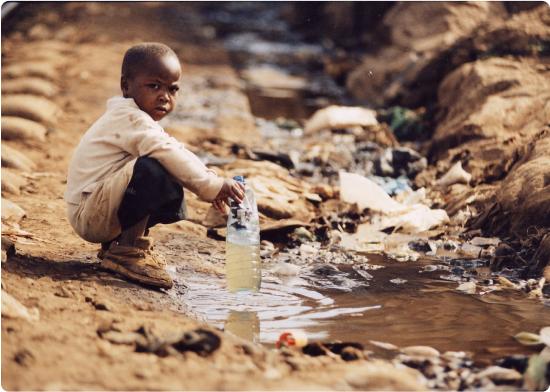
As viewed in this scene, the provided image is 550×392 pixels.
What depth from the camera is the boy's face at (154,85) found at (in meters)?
3.48

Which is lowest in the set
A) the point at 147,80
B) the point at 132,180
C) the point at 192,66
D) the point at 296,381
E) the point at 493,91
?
the point at 296,381

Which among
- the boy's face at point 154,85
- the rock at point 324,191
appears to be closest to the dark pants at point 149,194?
the boy's face at point 154,85

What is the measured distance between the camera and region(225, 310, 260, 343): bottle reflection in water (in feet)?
10.4

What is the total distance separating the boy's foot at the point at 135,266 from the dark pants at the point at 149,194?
5.7 inches

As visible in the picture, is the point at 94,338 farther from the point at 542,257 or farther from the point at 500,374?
the point at 542,257

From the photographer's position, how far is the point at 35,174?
18.2 feet

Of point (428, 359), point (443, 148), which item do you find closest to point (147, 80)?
point (428, 359)

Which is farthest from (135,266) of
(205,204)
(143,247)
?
(205,204)

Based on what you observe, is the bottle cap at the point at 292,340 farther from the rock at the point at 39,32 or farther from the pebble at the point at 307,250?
the rock at the point at 39,32

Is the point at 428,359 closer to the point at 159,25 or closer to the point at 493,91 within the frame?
the point at 493,91

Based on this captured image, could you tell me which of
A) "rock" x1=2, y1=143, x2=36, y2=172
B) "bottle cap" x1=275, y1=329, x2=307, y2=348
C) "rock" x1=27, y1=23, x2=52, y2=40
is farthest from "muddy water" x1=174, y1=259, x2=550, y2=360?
"rock" x1=27, y1=23, x2=52, y2=40

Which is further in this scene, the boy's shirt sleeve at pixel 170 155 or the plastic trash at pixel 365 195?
the plastic trash at pixel 365 195

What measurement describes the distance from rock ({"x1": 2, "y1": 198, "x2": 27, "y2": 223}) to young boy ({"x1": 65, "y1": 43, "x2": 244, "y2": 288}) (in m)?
0.93

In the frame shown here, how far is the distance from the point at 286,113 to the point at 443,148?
2.53 m
